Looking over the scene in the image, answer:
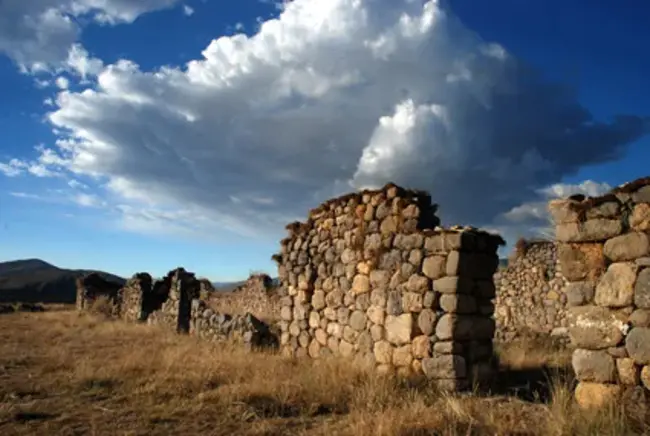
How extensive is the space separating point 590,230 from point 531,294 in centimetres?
1106

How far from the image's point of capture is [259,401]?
610cm

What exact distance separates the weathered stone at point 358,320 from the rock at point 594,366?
355 cm

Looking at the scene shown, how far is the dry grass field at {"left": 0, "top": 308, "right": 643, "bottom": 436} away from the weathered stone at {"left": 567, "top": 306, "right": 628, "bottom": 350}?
1.69 ft

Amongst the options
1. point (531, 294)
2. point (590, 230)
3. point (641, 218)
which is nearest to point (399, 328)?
point (590, 230)

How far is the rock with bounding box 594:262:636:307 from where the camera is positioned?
4.71m

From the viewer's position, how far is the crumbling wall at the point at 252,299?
65.3ft

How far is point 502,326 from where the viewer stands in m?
15.8

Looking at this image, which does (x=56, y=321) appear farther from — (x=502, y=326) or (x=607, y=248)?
(x=607, y=248)

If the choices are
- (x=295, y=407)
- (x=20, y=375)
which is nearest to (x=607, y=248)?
(x=295, y=407)

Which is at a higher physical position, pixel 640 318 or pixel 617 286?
pixel 617 286

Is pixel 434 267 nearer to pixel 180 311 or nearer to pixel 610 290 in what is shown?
pixel 610 290

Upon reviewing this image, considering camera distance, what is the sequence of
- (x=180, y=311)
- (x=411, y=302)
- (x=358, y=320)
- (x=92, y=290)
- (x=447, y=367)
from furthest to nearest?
1. (x=92, y=290)
2. (x=180, y=311)
3. (x=358, y=320)
4. (x=411, y=302)
5. (x=447, y=367)

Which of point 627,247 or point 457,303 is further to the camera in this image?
point 457,303

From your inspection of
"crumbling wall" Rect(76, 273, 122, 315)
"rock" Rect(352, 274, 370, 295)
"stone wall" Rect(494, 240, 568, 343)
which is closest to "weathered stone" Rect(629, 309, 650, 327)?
"rock" Rect(352, 274, 370, 295)
